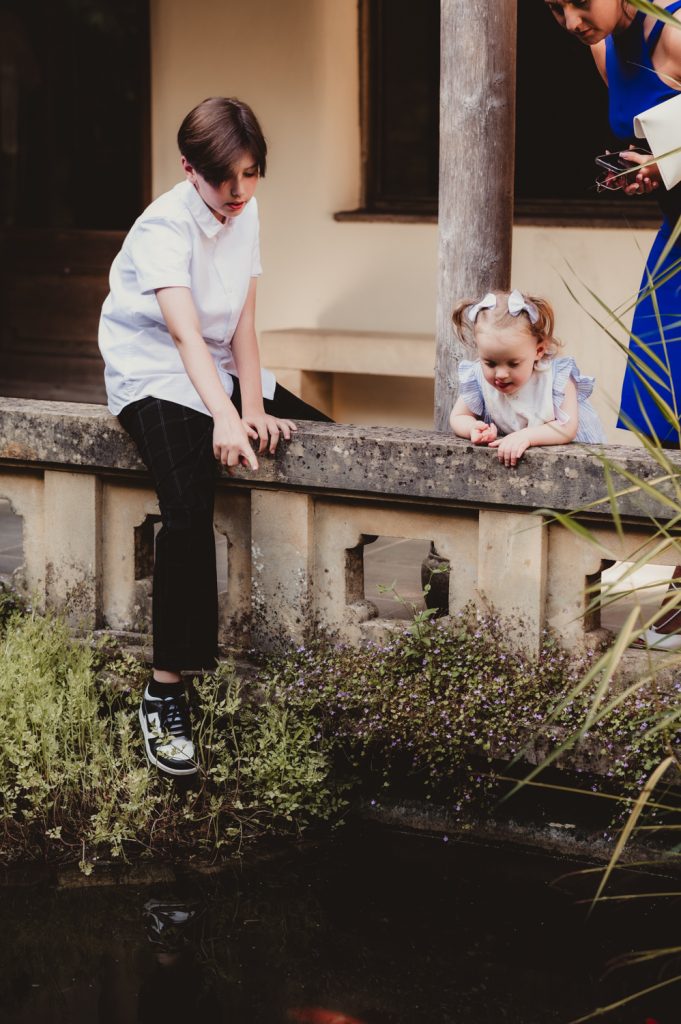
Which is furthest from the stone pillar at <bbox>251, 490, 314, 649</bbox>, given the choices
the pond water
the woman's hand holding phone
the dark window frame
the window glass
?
the window glass

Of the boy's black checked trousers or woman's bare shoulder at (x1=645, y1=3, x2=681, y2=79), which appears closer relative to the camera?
woman's bare shoulder at (x1=645, y1=3, x2=681, y2=79)

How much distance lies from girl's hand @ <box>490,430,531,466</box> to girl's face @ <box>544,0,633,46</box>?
0.91 meters

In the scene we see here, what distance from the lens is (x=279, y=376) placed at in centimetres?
727

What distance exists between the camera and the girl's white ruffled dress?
3643 mm

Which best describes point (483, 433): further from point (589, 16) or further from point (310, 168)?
point (310, 168)

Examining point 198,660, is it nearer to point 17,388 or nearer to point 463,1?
point 463,1

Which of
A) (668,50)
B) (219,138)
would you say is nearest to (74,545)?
(219,138)

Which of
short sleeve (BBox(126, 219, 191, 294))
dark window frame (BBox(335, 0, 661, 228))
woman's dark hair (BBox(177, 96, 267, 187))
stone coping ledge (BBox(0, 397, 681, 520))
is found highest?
dark window frame (BBox(335, 0, 661, 228))

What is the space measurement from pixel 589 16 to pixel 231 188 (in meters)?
0.94

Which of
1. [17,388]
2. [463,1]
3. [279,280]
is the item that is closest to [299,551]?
[463,1]

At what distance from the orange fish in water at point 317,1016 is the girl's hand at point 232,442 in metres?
1.33

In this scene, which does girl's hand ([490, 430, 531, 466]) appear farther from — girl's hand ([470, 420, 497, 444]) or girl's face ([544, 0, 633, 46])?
girl's face ([544, 0, 633, 46])

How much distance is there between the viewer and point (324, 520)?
3.88 meters

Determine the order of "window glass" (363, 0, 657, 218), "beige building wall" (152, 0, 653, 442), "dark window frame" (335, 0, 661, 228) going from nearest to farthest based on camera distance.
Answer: "dark window frame" (335, 0, 661, 228), "window glass" (363, 0, 657, 218), "beige building wall" (152, 0, 653, 442)
